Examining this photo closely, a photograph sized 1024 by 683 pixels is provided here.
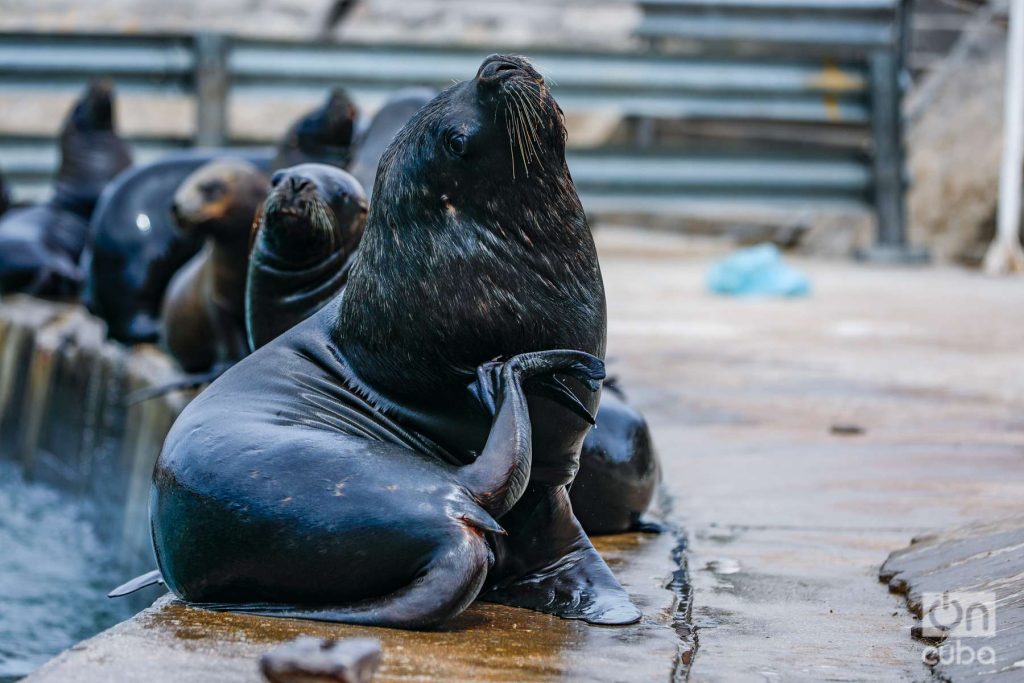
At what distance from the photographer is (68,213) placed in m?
11.4

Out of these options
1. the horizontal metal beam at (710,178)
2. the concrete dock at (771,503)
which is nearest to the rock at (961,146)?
the horizontal metal beam at (710,178)

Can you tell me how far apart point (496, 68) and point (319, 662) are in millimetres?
1329

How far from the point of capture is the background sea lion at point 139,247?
809cm

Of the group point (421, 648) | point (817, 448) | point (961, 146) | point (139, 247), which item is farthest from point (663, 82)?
point (421, 648)

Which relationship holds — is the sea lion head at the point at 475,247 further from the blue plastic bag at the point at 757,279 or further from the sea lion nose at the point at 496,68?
the blue plastic bag at the point at 757,279

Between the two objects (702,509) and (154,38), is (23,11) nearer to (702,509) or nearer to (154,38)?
(154,38)

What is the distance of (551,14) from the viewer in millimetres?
19328

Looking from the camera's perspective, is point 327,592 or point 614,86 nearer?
point 327,592

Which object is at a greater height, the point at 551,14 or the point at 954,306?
the point at 551,14

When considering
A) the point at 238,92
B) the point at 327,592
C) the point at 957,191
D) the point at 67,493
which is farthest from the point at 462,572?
the point at 957,191

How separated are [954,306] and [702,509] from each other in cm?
623

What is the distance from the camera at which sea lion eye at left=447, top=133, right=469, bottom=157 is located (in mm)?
3170

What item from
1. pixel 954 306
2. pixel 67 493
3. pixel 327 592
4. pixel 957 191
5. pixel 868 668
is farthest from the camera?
pixel 957 191

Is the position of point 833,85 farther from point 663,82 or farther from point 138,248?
point 138,248
